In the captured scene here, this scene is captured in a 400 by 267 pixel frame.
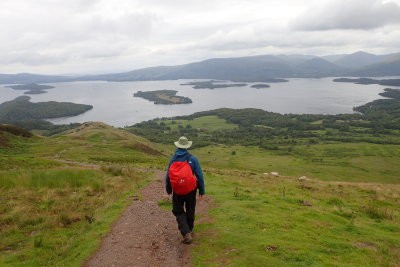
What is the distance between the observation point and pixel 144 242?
10.8 metres

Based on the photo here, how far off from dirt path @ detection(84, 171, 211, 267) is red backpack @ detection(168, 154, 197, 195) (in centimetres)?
195

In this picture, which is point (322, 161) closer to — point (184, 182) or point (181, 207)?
point (181, 207)

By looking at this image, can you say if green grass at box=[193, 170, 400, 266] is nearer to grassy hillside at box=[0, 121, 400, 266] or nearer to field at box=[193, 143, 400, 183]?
grassy hillside at box=[0, 121, 400, 266]

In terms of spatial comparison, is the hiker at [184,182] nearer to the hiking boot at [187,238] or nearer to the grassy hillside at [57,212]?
the hiking boot at [187,238]

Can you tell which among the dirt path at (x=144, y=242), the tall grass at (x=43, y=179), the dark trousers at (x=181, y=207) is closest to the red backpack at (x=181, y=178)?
the dark trousers at (x=181, y=207)

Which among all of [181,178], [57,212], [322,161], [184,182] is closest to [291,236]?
[184,182]

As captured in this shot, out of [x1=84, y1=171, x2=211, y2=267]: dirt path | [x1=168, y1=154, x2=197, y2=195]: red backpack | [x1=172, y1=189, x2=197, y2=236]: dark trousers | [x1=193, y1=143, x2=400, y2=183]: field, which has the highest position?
[x1=168, y1=154, x2=197, y2=195]: red backpack

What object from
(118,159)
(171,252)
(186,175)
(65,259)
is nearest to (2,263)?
(65,259)

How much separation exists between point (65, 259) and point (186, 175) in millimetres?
4741

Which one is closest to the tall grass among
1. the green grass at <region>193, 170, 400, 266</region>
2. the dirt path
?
the dirt path

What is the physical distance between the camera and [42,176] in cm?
2084

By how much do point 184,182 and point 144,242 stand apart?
9.49 feet

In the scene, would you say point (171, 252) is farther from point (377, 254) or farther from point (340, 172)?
point (340, 172)

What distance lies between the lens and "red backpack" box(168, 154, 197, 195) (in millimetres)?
9812
